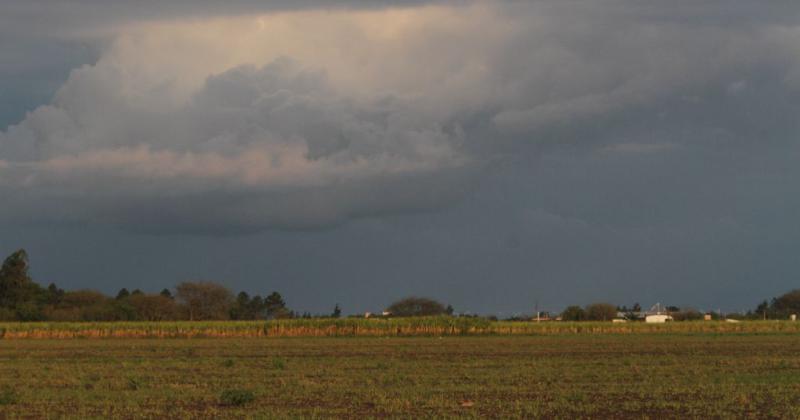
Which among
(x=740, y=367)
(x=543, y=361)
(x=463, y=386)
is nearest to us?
(x=463, y=386)

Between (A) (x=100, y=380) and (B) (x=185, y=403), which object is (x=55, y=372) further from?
(B) (x=185, y=403)

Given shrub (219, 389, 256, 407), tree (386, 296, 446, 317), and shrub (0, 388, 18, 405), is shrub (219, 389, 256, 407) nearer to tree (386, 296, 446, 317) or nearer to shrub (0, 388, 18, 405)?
shrub (0, 388, 18, 405)

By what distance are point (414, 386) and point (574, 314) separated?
152302 mm

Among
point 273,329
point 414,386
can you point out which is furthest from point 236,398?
point 273,329

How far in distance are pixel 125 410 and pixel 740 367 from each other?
23981 mm

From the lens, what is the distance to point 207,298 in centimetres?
16088

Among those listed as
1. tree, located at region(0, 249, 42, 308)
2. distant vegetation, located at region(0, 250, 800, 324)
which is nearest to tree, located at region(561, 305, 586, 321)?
distant vegetation, located at region(0, 250, 800, 324)

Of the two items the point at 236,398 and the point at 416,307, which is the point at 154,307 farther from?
the point at 236,398

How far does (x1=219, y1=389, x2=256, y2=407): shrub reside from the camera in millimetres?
26219

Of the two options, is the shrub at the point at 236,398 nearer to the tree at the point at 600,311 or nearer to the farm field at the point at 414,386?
the farm field at the point at 414,386

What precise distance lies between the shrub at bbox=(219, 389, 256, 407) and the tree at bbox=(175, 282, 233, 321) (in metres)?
135

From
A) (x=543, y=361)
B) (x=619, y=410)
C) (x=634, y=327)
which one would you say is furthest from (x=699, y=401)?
(x=634, y=327)

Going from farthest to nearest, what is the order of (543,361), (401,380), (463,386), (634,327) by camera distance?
(634,327) → (543,361) → (401,380) → (463,386)

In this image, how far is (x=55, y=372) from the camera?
128 ft
